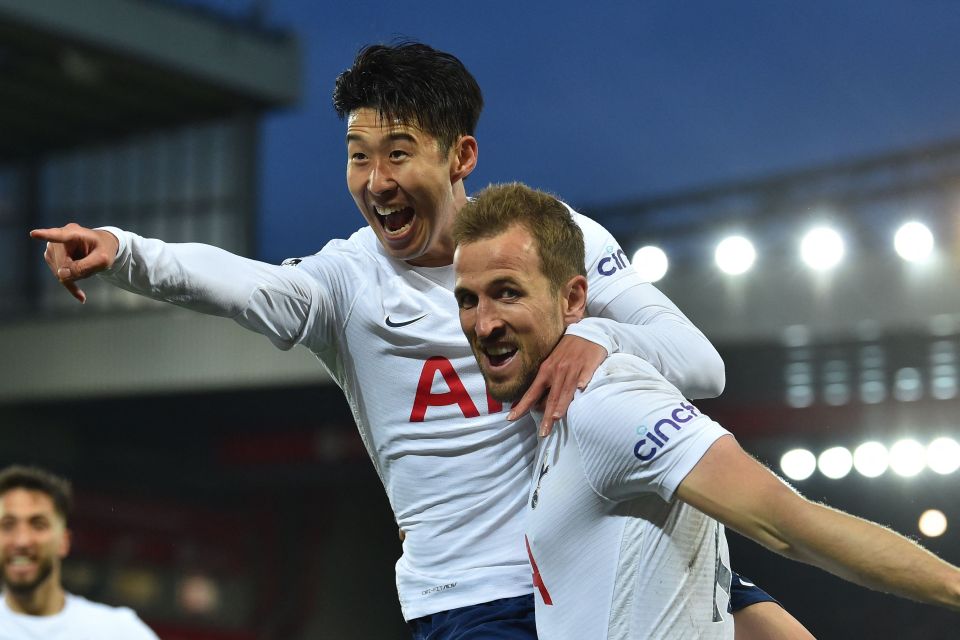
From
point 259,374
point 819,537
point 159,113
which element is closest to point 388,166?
point 819,537

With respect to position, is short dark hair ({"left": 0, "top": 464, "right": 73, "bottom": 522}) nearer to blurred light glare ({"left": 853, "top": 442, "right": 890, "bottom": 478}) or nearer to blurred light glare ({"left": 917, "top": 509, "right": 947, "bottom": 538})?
blurred light glare ({"left": 853, "top": 442, "right": 890, "bottom": 478})

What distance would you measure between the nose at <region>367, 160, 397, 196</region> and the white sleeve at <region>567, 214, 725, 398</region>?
0.41 meters

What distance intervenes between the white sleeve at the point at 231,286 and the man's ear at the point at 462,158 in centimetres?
38

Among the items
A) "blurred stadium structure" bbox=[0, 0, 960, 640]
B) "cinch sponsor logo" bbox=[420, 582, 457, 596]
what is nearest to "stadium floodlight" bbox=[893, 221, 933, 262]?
"blurred stadium structure" bbox=[0, 0, 960, 640]

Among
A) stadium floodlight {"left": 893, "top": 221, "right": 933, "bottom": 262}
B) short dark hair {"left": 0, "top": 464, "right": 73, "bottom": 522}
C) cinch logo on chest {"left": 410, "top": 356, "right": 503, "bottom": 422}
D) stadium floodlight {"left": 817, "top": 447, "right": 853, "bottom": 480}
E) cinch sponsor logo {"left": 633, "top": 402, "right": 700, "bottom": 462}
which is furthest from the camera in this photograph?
stadium floodlight {"left": 817, "top": 447, "right": 853, "bottom": 480}

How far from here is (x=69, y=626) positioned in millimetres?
6734

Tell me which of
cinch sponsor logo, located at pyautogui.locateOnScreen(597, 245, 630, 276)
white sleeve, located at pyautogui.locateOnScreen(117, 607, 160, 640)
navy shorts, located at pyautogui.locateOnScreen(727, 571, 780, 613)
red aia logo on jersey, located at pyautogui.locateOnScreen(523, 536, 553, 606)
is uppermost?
cinch sponsor logo, located at pyautogui.locateOnScreen(597, 245, 630, 276)

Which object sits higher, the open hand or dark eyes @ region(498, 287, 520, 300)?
dark eyes @ region(498, 287, 520, 300)

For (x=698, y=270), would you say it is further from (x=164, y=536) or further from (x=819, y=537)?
(x=819, y=537)

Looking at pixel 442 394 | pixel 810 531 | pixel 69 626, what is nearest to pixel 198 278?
pixel 442 394

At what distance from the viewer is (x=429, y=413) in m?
2.41

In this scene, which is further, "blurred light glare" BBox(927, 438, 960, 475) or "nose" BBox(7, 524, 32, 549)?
"blurred light glare" BBox(927, 438, 960, 475)

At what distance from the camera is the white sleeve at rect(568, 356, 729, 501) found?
170 centimetres

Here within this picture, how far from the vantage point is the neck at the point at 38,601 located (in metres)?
6.85
